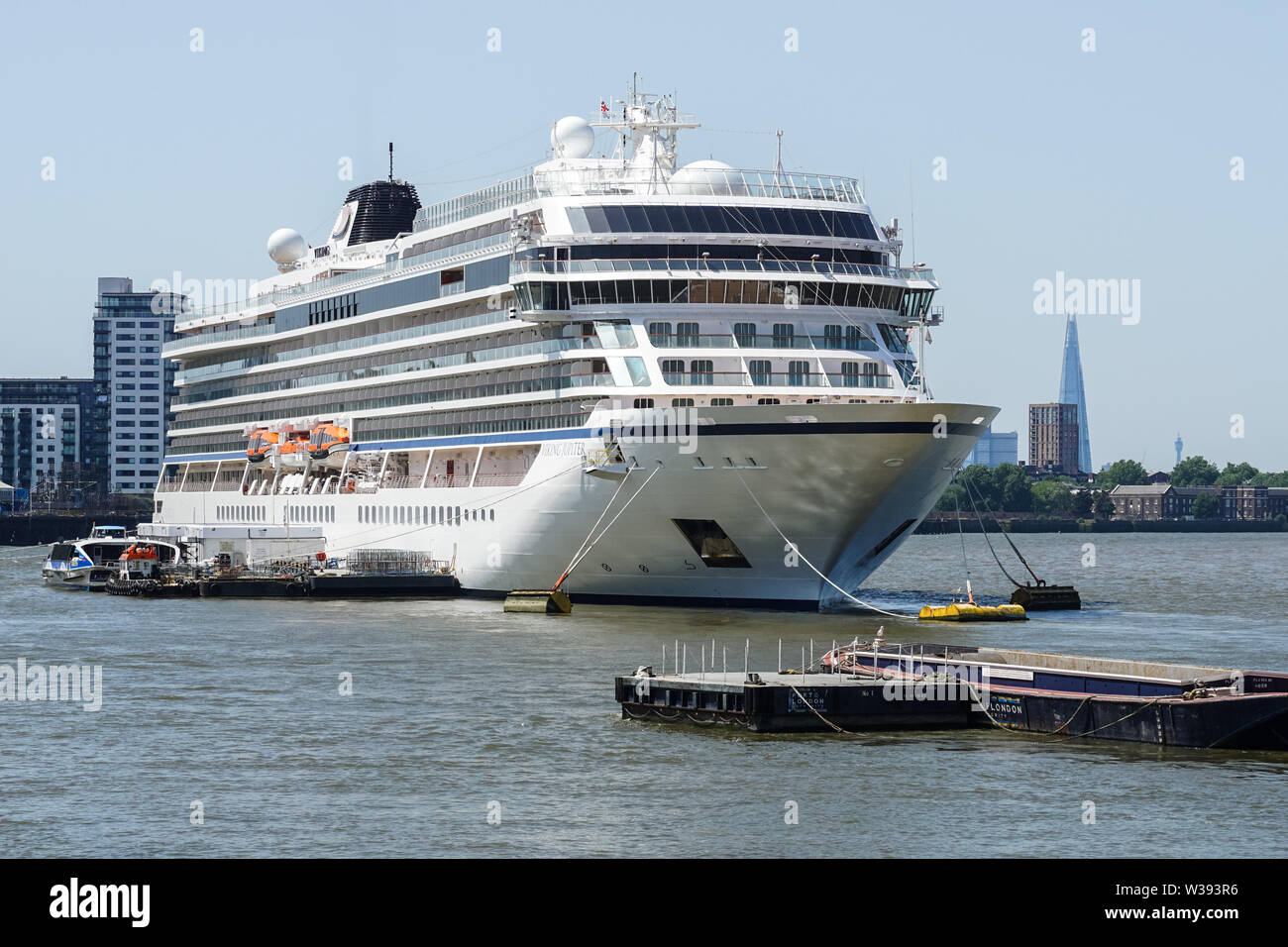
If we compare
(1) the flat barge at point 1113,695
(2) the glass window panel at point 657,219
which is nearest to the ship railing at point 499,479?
(2) the glass window panel at point 657,219

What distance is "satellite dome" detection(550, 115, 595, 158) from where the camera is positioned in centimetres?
7006

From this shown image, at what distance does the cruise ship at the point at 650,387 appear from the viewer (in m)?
55.6

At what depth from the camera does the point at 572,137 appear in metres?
70.2

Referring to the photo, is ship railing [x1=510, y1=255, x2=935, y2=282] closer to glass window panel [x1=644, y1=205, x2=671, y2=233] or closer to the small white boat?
glass window panel [x1=644, y1=205, x2=671, y2=233]

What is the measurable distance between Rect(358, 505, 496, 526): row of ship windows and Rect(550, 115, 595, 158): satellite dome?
1483 centimetres

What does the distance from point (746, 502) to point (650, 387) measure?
18.1 feet

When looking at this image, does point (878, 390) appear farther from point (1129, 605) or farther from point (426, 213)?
point (426, 213)

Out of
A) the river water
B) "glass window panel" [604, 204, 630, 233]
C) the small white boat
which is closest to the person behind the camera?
the river water

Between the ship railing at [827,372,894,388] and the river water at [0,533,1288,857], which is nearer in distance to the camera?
the river water at [0,533,1288,857]

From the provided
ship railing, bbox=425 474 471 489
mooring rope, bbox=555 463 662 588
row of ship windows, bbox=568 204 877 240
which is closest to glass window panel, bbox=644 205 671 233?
row of ship windows, bbox=568 204 877 240

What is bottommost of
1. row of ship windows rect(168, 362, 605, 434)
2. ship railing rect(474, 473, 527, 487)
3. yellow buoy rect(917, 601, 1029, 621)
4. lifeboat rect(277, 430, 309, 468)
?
yellow buoy rect(917, 601, 1029, 621)

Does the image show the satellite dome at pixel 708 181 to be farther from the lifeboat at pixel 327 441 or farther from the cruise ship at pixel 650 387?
the lifeboat at pixel 327 441

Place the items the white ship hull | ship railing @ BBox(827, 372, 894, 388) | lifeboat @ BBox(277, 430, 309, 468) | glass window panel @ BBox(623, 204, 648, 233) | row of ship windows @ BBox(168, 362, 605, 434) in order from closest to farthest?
the white ship hull
ship railing @ BBox(827, 372, 894, 388)
row of ship windows @ BBox(168, 362, 605, 434)
glass window panel @ BBox(623, 204, 648, 233)
lifeboat @ BBox(277, 430, 309, 468)
